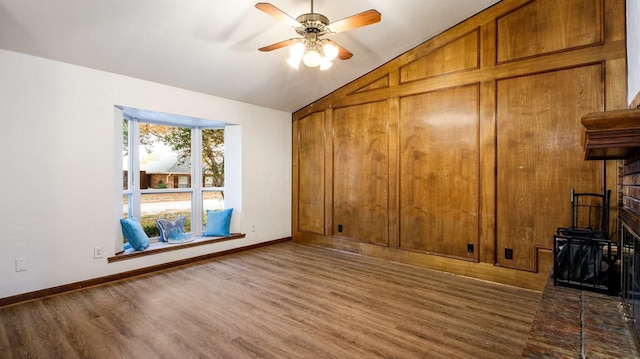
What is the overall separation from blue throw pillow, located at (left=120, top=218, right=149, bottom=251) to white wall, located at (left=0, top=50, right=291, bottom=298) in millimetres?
103

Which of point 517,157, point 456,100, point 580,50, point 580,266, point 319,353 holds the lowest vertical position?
point 319,353

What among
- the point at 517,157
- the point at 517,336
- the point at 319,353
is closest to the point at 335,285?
the point at 319,353

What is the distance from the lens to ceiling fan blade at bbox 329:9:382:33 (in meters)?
2.32

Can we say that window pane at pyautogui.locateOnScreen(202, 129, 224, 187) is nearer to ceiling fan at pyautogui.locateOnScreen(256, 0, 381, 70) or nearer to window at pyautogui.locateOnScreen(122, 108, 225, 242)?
window at pyautogui.locateOnScreen(122, 108, 225, 242)

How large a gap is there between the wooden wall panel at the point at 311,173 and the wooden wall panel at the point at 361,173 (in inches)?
12.1

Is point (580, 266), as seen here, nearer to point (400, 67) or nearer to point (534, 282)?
point (534, 282)

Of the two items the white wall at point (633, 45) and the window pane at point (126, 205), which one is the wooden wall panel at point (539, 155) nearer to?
the white wall at point (633, 45)

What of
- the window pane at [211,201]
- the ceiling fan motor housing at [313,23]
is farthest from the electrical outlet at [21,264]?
the ceiling fan motor housing at [313,23]

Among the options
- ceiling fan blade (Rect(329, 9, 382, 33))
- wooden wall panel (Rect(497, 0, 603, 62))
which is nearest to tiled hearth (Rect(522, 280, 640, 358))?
ceiling fan blade (Rect(329, 9, 382, 33))

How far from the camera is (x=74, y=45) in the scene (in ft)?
10.0

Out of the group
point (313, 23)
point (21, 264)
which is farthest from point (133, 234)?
point (313, 23)

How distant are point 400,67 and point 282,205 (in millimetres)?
3122

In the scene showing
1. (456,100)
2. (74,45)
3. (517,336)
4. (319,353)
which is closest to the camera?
(319,353)

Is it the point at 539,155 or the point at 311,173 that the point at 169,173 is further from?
the point at 539,155
